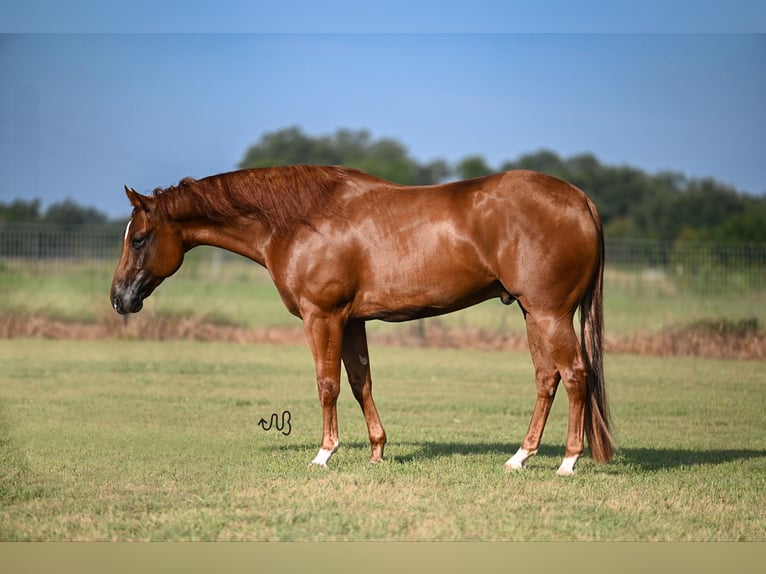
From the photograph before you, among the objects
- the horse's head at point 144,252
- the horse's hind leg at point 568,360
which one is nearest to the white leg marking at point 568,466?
the horse's hind leg at point 568,360

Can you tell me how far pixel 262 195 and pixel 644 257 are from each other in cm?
1605

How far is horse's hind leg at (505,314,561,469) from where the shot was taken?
23.1 ft

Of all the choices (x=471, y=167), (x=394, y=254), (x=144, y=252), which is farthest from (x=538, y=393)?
(x=471, y=167)

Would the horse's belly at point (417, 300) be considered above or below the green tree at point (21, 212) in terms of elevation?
below

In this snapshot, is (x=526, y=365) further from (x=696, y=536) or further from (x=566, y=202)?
(x=696, y=536)

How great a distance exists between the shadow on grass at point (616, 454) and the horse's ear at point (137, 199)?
93.3 inches

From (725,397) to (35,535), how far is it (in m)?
9.02

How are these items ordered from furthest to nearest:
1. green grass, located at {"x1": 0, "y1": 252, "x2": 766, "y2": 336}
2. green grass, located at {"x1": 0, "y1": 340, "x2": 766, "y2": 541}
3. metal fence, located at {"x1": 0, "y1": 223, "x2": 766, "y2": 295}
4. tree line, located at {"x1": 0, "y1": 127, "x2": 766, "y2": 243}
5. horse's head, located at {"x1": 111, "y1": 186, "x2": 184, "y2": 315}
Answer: tree line, located at {"x1": 0, "y1": 127, "x2": 766, "y2": 243} < metal fence, located at {"x1": 0, "y1": 223, "x2": 766, "y2": 295} < green grass, located at {"x1": 0, "y1": 252, "x2": 766, "y2": 336} < horse's head, located at {"x1": 111, "y1": 186, "x2": 184, "y2": 315} < green grass, located at {"x1": 0, "y1": 340, "x2": 766, "y2": 541}

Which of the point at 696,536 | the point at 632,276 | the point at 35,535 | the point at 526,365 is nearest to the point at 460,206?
the point at 696,536

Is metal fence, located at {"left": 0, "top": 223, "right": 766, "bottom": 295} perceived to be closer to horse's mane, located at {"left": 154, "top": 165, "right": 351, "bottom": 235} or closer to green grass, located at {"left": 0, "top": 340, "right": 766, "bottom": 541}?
green grass, located at {"left": 0, "top": 340, "right": 766, "bottom": 541}

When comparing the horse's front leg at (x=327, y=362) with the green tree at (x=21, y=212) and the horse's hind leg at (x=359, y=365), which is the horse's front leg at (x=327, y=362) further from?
the green tree at (x=21, y=212)

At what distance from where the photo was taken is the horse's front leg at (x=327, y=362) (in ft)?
23.1

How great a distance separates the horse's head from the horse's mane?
0.40ft

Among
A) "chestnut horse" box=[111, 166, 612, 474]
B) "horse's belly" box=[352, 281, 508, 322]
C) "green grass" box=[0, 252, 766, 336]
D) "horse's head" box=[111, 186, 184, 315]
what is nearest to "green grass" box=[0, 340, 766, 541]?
"chestnut horse" box=[111, 166, 612, 474]
